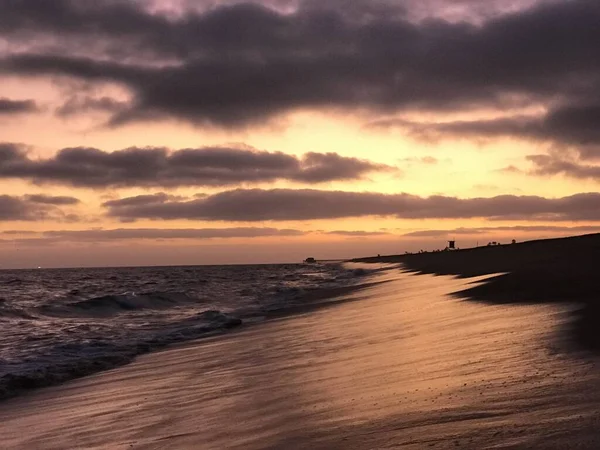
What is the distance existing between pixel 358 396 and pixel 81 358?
9.54 meters

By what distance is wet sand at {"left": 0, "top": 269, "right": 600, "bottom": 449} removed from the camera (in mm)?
4879

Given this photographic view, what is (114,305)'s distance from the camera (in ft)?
110

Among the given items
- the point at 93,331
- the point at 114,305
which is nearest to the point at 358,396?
the point at 93,331

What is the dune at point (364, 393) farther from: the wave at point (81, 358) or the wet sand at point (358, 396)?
the wave at point (81, 358)

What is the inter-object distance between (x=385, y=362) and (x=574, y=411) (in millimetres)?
3910

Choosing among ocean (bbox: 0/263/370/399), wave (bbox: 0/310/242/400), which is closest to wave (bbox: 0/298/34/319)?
ocean (bbox: 0/263/370/399)

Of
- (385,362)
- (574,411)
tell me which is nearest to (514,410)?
(574,411)

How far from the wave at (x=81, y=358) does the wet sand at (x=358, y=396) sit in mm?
704

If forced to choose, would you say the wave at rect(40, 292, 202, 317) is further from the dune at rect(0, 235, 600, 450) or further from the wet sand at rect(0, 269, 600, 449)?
the wet sand at rect(0, 269, 600, 449)

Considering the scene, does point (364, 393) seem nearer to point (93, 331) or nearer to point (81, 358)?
point (81, 358)

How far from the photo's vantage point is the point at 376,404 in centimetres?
609

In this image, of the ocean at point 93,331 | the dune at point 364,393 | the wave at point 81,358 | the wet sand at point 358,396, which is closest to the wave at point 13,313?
the ocean at point 93,331

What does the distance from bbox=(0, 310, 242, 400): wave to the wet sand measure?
0.70 m

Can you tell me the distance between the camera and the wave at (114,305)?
101 ft
